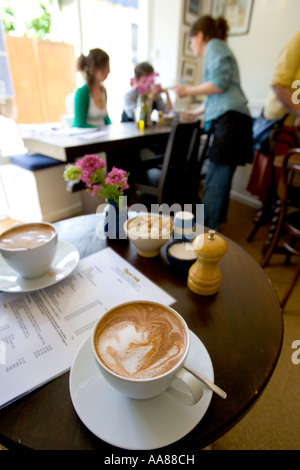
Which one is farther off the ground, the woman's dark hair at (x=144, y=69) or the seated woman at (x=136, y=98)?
the woman's dark hair at (x=144, y=69)

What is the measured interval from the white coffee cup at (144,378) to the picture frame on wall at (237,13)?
3.29 metres

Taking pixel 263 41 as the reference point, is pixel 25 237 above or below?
below

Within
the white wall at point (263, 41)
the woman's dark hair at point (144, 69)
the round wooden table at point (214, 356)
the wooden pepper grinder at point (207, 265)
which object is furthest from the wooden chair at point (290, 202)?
the woman's dark hair at point (144, 69)

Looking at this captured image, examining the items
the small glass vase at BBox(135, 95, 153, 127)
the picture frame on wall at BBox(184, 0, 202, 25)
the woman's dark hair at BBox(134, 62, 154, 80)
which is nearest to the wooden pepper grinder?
the small glass vase at BBox(135, 95, 153, 127)

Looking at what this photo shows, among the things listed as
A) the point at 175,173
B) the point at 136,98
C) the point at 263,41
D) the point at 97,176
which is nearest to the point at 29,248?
the point at 97,176

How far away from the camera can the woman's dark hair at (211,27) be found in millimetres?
1656

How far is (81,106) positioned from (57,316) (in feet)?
7.04

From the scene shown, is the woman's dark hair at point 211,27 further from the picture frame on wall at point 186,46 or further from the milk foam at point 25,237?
the milk foam at point 25,237

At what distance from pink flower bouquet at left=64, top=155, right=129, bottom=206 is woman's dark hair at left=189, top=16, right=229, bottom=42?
1558 mm

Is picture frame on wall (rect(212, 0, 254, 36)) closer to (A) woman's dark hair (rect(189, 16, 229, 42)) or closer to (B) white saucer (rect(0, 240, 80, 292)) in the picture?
(A) woman's dark hair (rect(189, 16, 229, 42))

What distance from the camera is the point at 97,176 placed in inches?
28.6

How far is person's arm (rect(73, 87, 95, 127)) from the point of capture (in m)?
2.18

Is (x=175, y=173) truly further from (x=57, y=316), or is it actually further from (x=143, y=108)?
(x=57, y=316)
